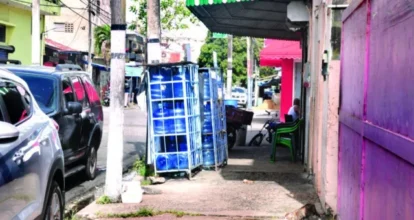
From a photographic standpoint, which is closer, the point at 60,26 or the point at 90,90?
the point at 90,90

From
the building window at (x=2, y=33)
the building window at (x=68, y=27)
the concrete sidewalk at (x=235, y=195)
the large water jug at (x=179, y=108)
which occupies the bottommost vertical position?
the concrete sidewalk at (x=235, y=195)

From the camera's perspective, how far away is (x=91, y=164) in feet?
36.3

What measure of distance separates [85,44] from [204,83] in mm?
39600

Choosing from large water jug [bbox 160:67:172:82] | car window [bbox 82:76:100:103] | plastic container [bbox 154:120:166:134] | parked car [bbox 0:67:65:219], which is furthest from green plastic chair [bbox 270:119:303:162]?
parked car [bbox 0:67:65:219]

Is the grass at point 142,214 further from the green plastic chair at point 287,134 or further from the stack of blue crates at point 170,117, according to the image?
the green plastic chair at point 287,134

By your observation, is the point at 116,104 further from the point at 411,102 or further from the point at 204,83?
the point at 411,102

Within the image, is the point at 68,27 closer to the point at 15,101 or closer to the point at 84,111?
the point at 84,111

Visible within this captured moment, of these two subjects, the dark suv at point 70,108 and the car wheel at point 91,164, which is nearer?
the dark suv at point 70,108

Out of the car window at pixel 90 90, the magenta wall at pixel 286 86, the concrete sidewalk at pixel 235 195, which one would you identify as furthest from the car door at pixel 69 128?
the magenta wall at pixel 286 86

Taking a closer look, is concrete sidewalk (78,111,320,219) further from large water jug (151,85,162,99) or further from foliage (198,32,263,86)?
foliage (198,32,263,86)

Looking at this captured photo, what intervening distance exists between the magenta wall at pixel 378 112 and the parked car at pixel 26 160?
2553 mm

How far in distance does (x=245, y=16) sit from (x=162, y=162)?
562 centimetres

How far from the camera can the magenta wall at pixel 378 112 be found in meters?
3.34

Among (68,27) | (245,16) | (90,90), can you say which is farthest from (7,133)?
(68,27)
